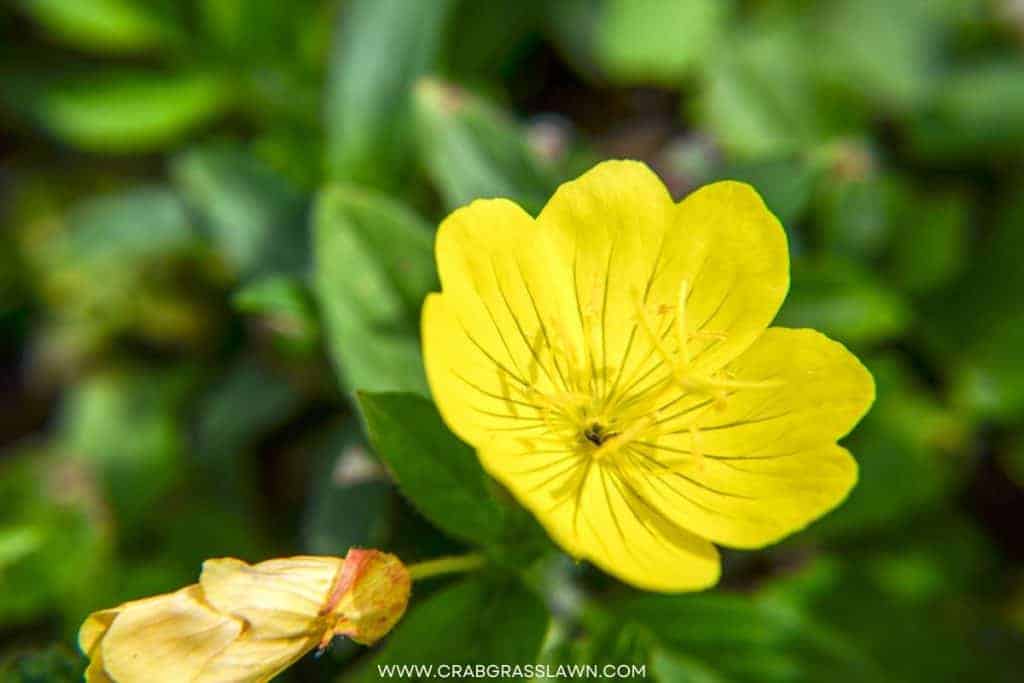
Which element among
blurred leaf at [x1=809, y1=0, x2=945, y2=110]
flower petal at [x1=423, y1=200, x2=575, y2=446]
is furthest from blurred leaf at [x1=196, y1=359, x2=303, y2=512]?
blurred leaf at [x1=809, y1=0, x2=945, y2=110]

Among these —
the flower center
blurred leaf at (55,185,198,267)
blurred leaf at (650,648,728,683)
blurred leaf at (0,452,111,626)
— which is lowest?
blurred leaf at (650,648,728,683)

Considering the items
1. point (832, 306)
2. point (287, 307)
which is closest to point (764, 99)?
point (832, 306)

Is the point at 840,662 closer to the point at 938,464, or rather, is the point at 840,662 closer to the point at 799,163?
the point at 938,464

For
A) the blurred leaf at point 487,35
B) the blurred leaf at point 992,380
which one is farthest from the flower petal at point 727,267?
the blurred leaf at point 487,35

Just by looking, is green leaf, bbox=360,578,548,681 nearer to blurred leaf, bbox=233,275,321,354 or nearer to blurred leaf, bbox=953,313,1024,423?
blurred leaf, bbox=233,275,321,354

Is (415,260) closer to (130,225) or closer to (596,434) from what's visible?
(596,434)

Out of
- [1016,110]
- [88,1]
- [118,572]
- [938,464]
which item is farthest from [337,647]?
[1016,110]

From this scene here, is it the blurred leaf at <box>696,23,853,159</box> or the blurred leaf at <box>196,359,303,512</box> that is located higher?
the blurred leaf at <box>696,23,853,159</box>
